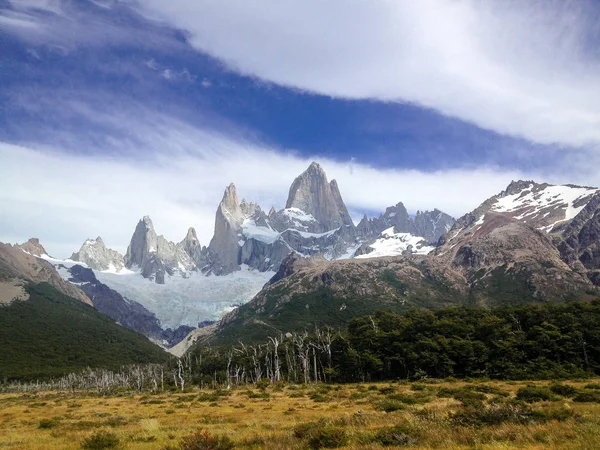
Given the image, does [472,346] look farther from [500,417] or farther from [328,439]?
[328,439]

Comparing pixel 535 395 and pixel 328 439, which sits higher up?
pixel 328 439

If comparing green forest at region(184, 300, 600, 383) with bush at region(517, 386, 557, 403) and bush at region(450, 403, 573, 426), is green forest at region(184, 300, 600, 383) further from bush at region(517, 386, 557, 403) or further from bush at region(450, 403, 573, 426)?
bush at region(450, 403, 573, 426)

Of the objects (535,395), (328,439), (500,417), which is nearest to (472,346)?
(535,395)

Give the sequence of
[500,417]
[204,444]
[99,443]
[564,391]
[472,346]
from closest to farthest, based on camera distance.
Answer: [204,444]
[500,417]
[99,443]
[564,391]
[472,346]

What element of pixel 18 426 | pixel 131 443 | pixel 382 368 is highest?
pixel 131 443

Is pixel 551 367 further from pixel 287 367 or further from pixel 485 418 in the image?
pixel 287 367

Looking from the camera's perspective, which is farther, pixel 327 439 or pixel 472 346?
pixel 472 346

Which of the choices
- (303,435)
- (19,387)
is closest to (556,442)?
(303,435)

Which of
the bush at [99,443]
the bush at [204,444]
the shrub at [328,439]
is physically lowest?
the bush at [99,443]

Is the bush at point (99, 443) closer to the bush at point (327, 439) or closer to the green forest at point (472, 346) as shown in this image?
the bush at point (327, 439)

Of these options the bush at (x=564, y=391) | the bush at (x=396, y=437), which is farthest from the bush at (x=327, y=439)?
the bush at (x=564, y=391)

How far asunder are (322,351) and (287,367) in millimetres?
20631

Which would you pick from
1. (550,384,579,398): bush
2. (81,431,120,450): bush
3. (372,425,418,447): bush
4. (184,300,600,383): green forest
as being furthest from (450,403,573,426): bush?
(184,300,600,383): green forest

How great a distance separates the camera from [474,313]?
99375mm
